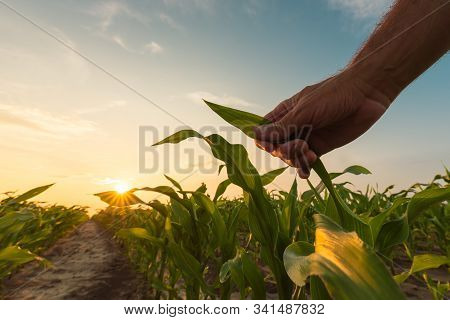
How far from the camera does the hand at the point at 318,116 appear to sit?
95 cm

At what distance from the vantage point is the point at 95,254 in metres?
4.54

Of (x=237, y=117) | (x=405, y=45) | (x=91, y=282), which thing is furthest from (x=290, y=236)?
(x=91, y=282)

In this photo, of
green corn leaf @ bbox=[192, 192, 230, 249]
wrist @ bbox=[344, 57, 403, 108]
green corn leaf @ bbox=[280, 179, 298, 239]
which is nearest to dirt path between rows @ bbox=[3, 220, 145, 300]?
green corn leaf @ bbox=[192, 192, 230, 249]

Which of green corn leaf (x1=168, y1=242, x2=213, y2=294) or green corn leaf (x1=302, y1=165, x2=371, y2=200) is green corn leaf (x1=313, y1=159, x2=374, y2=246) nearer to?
green corn leaf (x1=302, y1=165, x2=371, y2=200)

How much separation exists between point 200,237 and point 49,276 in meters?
2.25

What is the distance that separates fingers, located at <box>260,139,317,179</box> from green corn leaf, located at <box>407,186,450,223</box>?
0.27 m

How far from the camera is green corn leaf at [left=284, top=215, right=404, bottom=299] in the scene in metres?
0.35

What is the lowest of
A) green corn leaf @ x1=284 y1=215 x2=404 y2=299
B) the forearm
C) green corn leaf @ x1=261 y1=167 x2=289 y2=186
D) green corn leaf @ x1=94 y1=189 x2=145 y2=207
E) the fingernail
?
green corn leaf @ x1=284 y1=215 x2=404 y2=299

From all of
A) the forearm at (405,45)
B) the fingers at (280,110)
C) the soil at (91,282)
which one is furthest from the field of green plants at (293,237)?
the soil at (91,282)

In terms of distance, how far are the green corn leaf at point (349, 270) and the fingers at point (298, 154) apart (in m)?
0.51

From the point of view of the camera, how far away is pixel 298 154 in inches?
37.8
